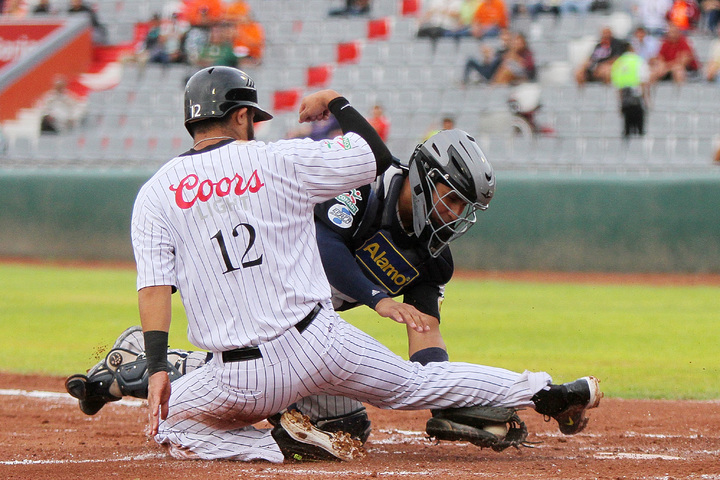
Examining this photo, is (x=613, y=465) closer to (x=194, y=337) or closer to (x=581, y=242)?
(x=194, y=337)

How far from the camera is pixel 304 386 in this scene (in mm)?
3521

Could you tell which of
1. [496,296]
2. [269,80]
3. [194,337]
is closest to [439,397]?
[194,337]

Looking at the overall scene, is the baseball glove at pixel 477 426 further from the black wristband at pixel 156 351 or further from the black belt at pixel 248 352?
the black wristband at pixel 156 351

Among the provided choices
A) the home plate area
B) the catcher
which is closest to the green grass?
the home plate area

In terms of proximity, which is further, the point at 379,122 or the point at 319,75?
the point at 319,75

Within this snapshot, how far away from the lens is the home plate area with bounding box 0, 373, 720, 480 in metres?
3.43

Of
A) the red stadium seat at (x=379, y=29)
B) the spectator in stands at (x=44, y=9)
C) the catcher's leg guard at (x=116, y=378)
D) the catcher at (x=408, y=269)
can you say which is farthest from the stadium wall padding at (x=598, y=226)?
the catcher's leg guard at (x=116, y=378)

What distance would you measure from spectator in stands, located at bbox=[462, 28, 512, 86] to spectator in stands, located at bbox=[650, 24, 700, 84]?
2.11 m

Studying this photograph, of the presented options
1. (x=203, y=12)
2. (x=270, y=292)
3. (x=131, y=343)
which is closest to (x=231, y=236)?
(x=270, y=292)

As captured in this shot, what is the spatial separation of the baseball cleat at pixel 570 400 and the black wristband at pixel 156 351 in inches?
58.5

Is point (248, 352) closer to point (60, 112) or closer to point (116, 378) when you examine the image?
point (116, 378)

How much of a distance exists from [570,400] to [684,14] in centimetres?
1108

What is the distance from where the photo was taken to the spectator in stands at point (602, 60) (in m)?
12.9

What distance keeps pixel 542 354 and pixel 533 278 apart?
5061 millimetres
